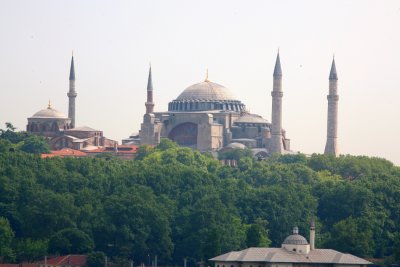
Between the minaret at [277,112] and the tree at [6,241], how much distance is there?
5813cm

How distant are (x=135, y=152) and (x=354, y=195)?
50246 mm

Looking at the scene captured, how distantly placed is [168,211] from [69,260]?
36.4 feet

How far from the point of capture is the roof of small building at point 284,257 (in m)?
99.4

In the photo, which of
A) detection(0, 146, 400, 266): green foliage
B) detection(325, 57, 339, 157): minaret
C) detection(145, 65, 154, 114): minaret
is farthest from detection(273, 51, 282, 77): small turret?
detection(0, 146, 400, 266): green foliage

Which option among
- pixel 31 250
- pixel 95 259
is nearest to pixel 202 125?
pixel 31 250

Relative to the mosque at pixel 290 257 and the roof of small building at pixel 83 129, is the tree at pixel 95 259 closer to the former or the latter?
the mosque at pixel 290 257

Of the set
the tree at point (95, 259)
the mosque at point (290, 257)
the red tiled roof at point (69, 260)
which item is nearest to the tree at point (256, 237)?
the mosque at point (290, 257)

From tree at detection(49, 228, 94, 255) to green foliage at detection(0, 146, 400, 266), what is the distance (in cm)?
6

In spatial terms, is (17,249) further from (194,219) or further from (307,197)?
(307,197)

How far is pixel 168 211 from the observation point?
375 feet

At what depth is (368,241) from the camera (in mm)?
108750

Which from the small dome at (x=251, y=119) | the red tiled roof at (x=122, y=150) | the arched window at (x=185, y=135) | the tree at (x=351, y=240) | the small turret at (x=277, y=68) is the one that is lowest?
the tree at (x=351, y=240)

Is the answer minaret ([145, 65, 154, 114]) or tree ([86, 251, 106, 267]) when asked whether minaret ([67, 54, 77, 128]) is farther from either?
tree ([86, 251, 106, 267])

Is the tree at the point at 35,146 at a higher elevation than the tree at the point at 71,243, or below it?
higher
